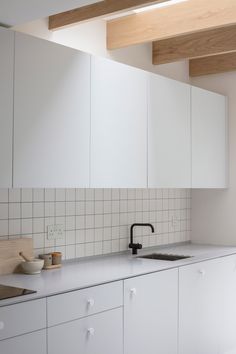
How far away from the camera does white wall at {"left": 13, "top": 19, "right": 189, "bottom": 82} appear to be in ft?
11.1

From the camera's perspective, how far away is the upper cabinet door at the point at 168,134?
3719mm

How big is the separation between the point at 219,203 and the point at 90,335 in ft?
7.56

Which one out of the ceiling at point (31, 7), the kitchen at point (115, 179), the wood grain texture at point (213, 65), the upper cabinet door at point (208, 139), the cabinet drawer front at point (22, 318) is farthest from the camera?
the wood grain texture at point (213, 65)

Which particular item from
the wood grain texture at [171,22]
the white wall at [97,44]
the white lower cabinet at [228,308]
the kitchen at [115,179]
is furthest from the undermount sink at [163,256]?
the wood grain texture at [171,22]

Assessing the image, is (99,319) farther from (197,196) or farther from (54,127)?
(197,196)

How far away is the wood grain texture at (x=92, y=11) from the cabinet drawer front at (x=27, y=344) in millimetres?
1902

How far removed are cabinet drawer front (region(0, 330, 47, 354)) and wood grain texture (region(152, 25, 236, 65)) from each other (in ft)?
8.26

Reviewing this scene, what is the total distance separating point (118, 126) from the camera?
3.40 metres

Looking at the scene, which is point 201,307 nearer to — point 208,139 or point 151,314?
point 151,314

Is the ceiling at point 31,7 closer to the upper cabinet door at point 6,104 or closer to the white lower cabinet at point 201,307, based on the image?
the upper cabinet door at point 6,104

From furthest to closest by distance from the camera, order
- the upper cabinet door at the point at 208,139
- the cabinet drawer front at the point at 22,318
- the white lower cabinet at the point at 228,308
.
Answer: the upper cabinet door at the point at 208,139 < the white lower cabinet at the point at 228,308 < the cabinet drawer front at the point at 22,318

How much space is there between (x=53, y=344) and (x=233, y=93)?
2.97m

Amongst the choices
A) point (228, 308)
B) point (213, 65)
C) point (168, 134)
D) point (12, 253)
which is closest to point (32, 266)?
point (12, 253)

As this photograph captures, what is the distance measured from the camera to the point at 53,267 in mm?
3305
